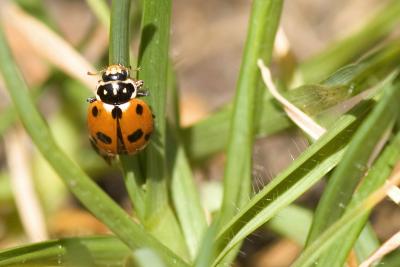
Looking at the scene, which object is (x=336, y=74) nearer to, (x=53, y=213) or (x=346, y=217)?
(x=346, y=217)

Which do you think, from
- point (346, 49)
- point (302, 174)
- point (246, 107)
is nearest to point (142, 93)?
point (246, 107)

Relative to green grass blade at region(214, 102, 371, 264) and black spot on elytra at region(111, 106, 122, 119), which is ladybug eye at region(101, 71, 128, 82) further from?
green grass blade at region(214, 102, 371, 264)

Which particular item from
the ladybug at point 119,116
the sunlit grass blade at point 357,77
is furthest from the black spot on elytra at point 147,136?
the sunlit grass blade at point 357,77

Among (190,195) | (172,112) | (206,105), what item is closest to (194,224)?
(190,195)

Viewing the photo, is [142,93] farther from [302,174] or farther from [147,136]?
[302,174]

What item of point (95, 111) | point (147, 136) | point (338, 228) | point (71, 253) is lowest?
point (338, 228)

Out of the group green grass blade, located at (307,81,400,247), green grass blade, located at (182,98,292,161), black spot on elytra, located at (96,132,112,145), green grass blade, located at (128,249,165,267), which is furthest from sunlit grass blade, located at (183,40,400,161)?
green grass blade, located at (128,249,165,267)
